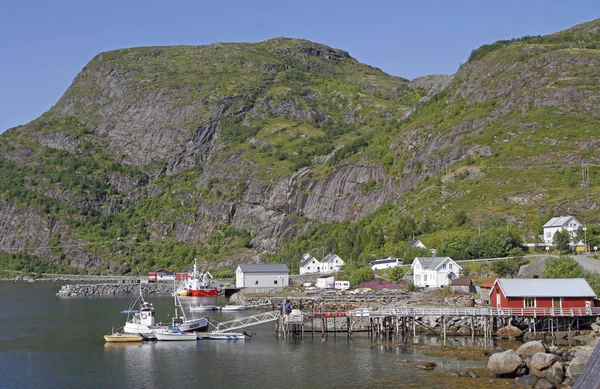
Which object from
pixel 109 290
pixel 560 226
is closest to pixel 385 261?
pixel 560 226

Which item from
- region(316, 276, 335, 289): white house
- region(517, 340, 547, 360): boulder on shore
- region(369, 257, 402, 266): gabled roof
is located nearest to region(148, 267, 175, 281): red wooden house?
region(316, 276, 335, 289): white house

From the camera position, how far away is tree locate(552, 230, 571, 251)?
356 feet

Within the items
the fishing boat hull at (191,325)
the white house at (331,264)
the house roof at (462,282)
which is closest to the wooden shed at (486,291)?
the house roof at (462,282)

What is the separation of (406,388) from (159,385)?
20470mm

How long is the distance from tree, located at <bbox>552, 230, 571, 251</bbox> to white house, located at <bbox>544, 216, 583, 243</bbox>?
326 centimetres

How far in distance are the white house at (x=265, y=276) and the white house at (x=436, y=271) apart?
38.0 meters

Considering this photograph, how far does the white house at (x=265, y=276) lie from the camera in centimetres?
14212

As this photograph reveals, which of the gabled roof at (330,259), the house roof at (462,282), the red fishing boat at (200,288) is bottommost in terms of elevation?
the red fishing boat at (200,288)

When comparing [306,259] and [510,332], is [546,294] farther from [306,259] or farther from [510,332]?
[306,259]

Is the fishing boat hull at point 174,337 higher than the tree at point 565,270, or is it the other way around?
the tree at point 565,270

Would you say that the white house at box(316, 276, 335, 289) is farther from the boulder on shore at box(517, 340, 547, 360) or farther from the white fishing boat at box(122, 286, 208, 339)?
the boulder on shore at box(517, 340, 547, 360)

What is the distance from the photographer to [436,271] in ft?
357

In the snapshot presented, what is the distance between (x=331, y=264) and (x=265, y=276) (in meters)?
16.8

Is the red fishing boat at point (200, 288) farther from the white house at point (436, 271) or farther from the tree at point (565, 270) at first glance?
the tree at point (565, 270)
